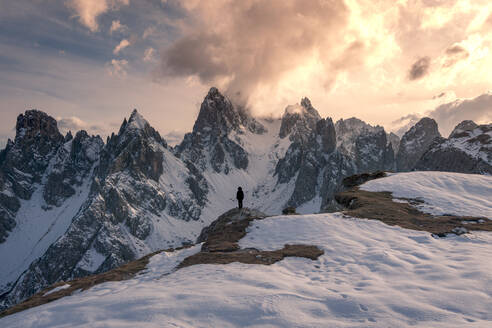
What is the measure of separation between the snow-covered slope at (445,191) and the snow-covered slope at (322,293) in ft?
31.7

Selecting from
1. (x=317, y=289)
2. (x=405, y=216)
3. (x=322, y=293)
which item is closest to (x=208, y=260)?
(x=317, y=289)

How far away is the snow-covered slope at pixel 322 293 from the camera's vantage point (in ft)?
28.1

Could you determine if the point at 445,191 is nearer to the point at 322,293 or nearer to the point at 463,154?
the point at 322,293

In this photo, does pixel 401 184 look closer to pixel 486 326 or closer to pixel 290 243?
pixel 290 243

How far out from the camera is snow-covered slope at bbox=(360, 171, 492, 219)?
26053 millimetres

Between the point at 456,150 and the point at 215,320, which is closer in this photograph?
the point at 215,320

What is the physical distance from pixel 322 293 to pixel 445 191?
95.9 feet

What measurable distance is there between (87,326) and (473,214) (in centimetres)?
2779

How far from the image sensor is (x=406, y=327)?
7.84 meters

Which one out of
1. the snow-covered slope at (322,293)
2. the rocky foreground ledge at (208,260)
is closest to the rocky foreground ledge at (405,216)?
the snow-covered slope at (322,293)

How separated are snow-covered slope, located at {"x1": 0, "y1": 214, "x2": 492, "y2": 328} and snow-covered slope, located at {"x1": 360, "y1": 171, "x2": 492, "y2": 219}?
31.7ft

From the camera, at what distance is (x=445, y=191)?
108ft

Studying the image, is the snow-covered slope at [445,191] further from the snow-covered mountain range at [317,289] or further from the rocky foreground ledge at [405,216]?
the snow-covered mountain range at [317,289]

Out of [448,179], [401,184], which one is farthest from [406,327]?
[448,179]
